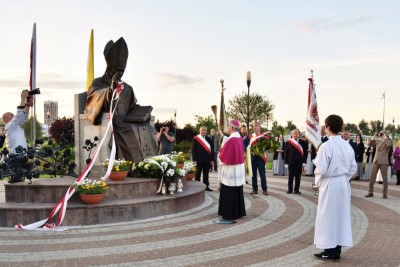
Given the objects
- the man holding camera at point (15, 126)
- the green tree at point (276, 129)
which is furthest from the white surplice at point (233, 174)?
the green tree at point (276, 129)

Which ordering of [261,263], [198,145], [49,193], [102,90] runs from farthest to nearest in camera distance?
[198,145] → [102,90] → [49,193] → [261,263]

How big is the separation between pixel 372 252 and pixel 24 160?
7162 mm

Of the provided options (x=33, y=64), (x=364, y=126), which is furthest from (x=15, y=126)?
(x=364, y=126)

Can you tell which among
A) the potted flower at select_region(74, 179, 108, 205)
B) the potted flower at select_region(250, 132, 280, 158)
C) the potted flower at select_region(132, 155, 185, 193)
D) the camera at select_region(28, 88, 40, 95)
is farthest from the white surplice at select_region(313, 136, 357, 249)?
the camera at select_region(28, 88, 40, 95)

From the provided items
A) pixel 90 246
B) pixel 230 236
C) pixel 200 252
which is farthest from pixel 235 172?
pixel 90 246

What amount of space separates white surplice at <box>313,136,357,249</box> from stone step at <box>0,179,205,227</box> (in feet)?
12.7

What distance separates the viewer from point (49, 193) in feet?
28.4

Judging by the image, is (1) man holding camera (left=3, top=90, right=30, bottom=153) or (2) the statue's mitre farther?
(2) the statue's mitre

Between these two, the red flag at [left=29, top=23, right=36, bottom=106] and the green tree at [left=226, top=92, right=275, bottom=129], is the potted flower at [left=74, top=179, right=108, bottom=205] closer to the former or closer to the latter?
the red flag at [left=29, top=23, right=36, bottom=106]

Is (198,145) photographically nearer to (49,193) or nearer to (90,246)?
(49,193)

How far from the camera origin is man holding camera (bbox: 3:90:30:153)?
401 inches

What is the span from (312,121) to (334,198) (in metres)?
7.49

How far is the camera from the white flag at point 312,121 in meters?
13.0

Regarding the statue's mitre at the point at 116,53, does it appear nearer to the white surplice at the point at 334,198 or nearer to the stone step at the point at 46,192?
the stone step at the point at 46,192
